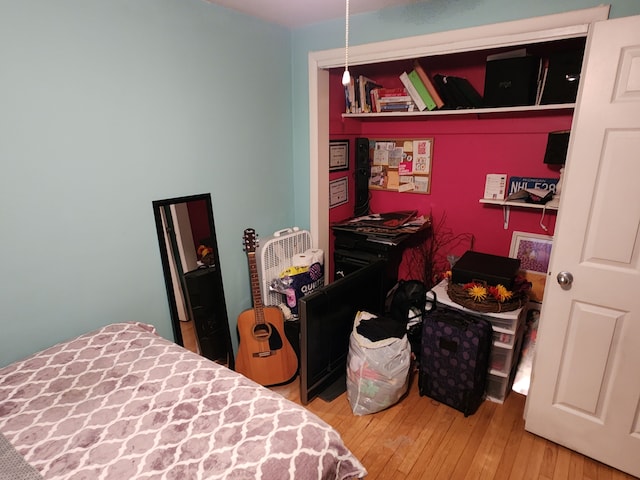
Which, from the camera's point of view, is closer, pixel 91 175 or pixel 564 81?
pixel 91 175

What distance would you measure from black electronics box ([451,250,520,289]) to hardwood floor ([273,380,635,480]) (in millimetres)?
774

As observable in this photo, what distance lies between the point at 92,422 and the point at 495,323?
2.01 meters

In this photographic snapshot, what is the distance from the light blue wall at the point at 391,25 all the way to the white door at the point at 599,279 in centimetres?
33

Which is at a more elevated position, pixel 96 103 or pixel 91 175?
pixel 96 103

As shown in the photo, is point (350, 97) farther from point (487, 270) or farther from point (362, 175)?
point (487, 270)

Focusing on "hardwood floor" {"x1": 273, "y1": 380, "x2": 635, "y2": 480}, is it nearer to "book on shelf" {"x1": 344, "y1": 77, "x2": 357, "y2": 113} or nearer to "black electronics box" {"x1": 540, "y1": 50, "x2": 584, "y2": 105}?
"black electronics box" {"x1": 540, "y1": 50, "x2": 584, "y2": 105}

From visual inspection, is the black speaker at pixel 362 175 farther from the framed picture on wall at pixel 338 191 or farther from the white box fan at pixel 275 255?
the white box fan at pixel 275 255

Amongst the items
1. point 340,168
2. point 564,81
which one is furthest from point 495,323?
point 340,168

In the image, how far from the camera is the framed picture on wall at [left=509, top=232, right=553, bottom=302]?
8.29 ft

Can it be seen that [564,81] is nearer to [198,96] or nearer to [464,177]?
[464,177]

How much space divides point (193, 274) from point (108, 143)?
0.82 meters

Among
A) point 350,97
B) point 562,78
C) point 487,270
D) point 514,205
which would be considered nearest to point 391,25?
point 350,97


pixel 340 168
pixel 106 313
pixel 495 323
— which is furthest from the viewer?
pixel 340 168

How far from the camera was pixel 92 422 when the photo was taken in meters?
1.20
